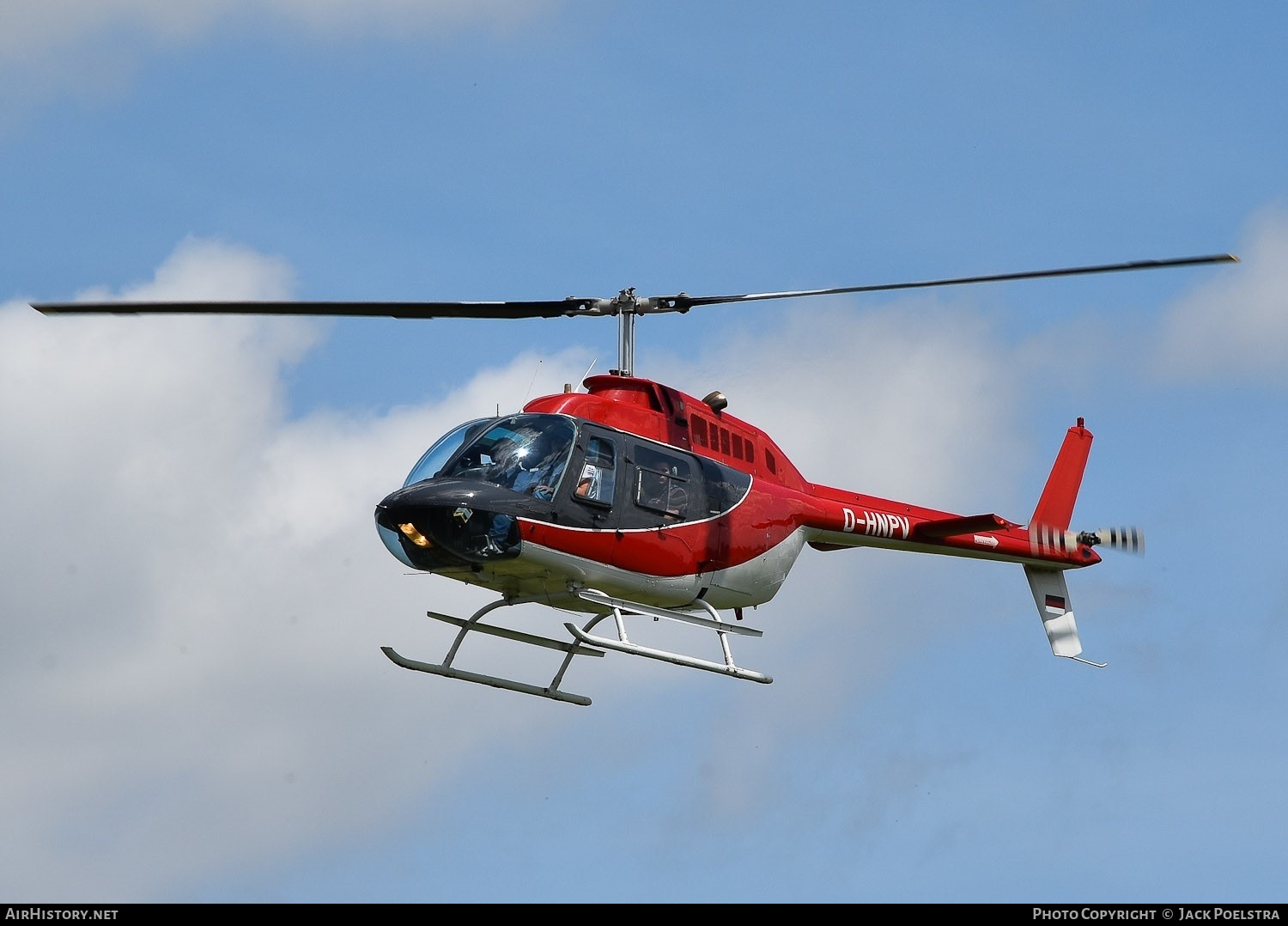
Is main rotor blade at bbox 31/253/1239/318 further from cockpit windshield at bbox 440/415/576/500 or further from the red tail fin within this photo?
the red tail fin

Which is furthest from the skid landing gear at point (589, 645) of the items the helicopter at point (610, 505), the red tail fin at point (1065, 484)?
the red tail fin at point (1065, 484)

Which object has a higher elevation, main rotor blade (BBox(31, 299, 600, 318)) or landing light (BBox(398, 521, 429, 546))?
main rotor blade (BBox(31, 299, 600, 318))

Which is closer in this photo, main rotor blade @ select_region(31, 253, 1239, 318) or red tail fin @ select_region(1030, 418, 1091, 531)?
main rotor blade @ select_region(31, 253, 1239, 318)

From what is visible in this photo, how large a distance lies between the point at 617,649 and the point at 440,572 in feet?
7.51

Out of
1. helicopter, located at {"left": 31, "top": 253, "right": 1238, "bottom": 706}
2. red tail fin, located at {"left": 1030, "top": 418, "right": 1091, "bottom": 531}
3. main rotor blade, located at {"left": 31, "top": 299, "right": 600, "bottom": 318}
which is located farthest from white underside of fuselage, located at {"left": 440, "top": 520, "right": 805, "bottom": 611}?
red tail fin, located at {"left": 1030, "top": 418, "right": 1091, "bottom": 531}

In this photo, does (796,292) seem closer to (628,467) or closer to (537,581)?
(628,467)

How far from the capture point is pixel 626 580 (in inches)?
948

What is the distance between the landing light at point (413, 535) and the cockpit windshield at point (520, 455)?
2.64 feet

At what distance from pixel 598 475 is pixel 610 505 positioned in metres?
0.39

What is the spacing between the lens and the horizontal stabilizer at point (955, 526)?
2769 centimetres

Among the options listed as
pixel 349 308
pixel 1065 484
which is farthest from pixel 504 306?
pixel 1065 484

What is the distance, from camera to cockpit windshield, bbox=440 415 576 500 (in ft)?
75.9

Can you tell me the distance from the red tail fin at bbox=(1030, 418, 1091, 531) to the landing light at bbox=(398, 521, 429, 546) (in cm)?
1137

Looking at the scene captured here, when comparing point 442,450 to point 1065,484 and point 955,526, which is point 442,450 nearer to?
point 955,526
